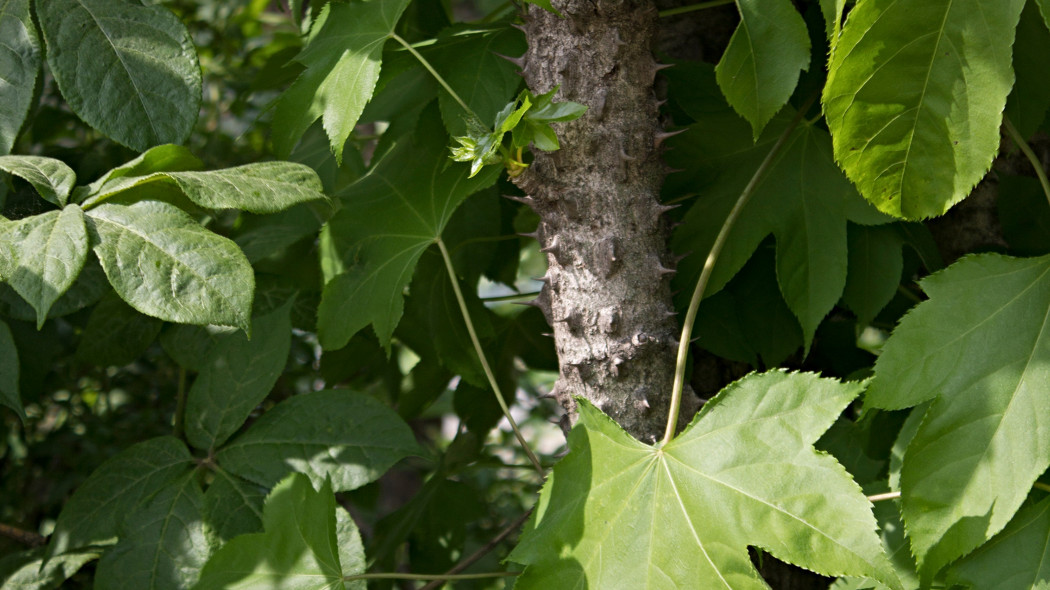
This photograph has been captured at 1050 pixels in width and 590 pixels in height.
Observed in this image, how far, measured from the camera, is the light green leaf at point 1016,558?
0.77m

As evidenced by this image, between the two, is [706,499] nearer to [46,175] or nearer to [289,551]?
[289,551]

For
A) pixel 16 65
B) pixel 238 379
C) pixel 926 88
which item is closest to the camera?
pixel 926 88

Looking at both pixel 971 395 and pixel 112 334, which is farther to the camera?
pixel 112 334

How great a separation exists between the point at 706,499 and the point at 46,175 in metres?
0.75

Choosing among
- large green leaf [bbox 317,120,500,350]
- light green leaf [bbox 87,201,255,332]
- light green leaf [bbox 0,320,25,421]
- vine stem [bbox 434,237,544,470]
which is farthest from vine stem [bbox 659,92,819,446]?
light green leaf [bbox 0,320,25,421]

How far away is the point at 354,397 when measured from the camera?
106 cm

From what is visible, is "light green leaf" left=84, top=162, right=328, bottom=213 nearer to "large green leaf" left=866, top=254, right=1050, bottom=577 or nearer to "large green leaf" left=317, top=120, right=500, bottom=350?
"large green leaf" left=317, top=120, right=500, bottom=350

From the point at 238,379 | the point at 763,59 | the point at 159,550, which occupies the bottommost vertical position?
the point at 159,550

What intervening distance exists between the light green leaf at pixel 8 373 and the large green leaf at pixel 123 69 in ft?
0.84

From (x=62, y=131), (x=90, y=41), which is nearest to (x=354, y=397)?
(x=90, y=41)

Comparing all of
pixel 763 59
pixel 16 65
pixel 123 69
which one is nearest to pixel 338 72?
pixel 123 69

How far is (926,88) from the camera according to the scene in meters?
0.74

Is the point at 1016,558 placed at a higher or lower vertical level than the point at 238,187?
lower

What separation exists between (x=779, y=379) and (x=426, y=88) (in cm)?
67
